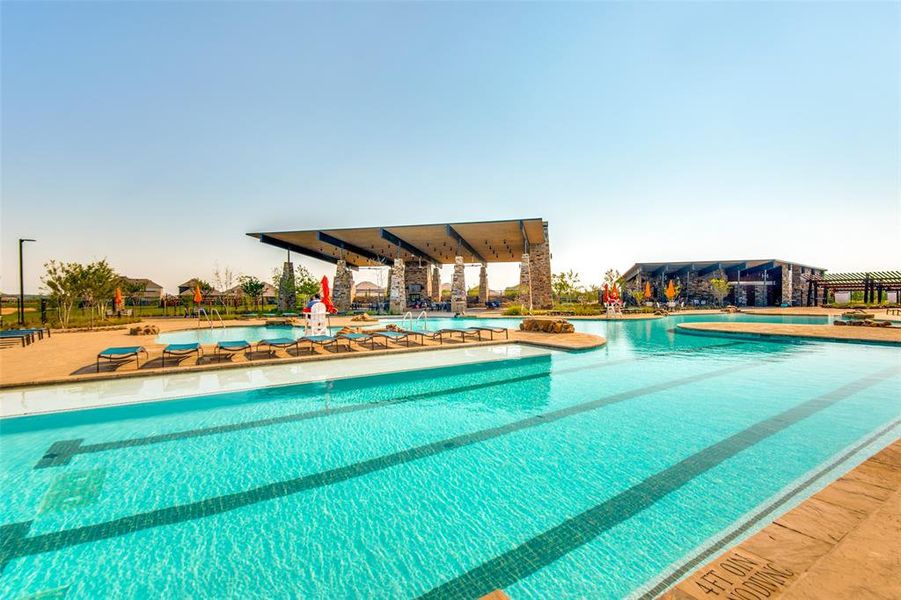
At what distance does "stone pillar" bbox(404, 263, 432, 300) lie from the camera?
3516cm

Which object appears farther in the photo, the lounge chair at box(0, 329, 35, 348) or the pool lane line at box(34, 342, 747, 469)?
the lounge chair at box(0, 329, 35, 348)

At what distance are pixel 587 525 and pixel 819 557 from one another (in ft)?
4.72

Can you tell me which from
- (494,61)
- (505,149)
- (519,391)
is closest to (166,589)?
(519,391)

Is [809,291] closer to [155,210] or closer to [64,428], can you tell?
[64,428]

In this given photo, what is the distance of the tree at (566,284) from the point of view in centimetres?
3841

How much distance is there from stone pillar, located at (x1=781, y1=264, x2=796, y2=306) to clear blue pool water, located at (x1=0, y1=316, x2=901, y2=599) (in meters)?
37.5

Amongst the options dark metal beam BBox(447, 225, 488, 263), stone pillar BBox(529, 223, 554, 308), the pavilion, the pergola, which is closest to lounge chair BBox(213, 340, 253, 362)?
the pavilion

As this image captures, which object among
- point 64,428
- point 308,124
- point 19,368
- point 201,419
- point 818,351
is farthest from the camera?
point 308,124

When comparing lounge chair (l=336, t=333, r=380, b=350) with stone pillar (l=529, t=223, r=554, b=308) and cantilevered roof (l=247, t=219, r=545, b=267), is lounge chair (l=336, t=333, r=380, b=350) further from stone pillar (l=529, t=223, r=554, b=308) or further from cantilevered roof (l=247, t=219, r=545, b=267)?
stone pillar (l=529, t=223, r=554, b=308)

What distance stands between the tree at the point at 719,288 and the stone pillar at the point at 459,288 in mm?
25961

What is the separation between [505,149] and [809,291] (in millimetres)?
39092

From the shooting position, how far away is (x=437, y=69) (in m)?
12.7

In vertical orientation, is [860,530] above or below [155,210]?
below

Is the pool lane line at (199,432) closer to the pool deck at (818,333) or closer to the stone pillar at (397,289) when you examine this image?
the pool deck at (818,333)
